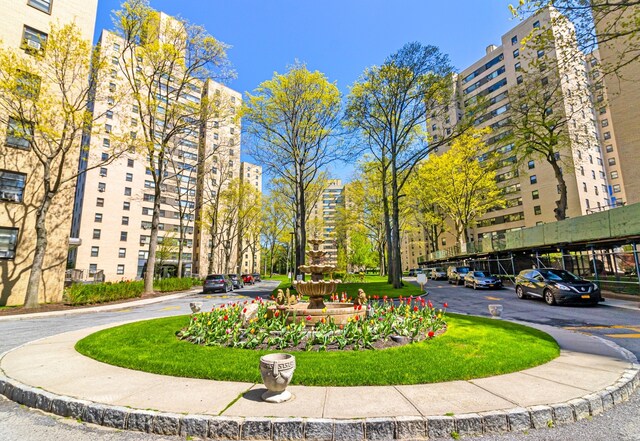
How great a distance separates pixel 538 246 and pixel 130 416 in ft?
86.2

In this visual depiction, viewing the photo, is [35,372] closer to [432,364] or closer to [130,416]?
[130,416]

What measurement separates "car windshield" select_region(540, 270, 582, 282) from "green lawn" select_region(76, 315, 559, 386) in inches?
384

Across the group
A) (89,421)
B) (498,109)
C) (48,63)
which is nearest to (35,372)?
(89,421)

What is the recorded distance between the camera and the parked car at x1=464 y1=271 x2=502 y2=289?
78.3ft

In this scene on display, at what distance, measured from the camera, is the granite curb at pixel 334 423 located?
3400mm

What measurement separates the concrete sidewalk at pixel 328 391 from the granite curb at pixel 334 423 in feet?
0.41

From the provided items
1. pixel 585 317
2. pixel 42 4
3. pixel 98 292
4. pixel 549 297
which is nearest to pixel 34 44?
pixel 42 4

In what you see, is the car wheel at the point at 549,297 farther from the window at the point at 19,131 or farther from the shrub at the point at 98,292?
the window at the point at 19,131

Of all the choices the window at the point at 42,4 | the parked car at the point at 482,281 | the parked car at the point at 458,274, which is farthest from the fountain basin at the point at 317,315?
the window at the point at 42,4

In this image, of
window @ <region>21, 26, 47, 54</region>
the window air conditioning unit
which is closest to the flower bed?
window @ <region>21, 26, 47, 54</region>

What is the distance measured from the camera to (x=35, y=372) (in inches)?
208

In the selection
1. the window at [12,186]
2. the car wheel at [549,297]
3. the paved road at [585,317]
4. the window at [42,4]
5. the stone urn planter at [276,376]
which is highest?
the window at [42,4]

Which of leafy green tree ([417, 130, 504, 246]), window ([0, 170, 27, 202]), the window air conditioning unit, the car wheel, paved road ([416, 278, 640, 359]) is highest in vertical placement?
the window air conditioning unit

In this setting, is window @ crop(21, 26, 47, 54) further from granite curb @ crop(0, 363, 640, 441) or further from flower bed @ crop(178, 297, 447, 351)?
granite curb @ crop(0, 363, 640, 441)
